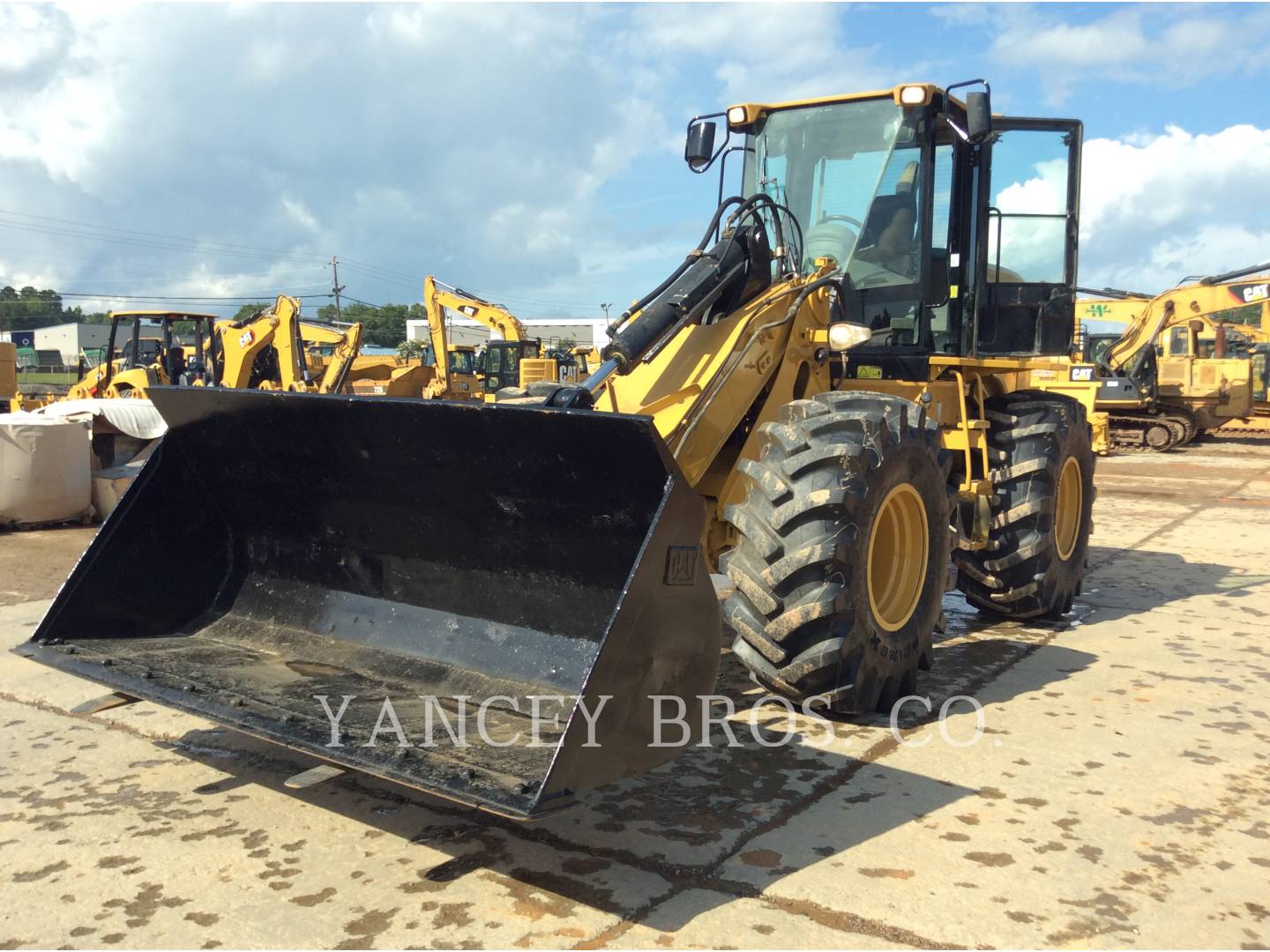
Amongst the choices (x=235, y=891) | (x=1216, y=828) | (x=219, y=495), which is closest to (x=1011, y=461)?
(x=1216, y=828)

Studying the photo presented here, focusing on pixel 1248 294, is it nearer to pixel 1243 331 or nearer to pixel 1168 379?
pixel 1168 379

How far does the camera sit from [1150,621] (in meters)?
7.01

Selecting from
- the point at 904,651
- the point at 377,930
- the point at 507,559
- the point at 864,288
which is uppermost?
the point at 864,288

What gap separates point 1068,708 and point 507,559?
9.04ft

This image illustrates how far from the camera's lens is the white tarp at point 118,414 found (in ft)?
35.6

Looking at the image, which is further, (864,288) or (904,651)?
(864,288)

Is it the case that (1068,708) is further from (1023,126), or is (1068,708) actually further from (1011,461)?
(1023,126)

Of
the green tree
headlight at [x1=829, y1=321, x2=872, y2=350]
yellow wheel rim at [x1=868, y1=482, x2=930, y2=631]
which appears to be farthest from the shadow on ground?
the green tree

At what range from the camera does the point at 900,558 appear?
16.6ft

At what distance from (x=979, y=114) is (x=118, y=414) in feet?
29.6

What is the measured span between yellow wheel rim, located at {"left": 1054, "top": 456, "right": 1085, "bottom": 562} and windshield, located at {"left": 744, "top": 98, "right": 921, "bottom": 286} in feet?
6.44

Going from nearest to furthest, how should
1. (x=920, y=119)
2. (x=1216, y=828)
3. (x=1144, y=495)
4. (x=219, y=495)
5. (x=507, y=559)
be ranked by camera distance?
(x=1216, y=828) < (x=507, y=559) < (x=219, y=495) < (x=920, y=119) < (x=1144, y=495)

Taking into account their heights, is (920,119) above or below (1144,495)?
above

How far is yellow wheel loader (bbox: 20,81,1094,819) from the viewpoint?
3.40 metres
